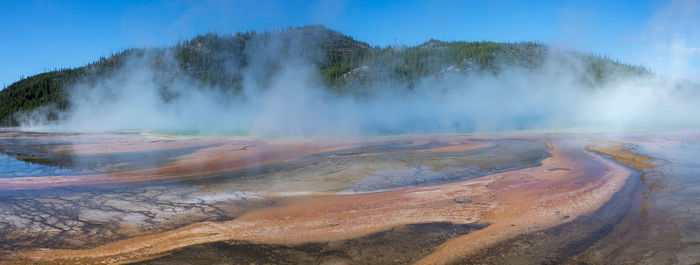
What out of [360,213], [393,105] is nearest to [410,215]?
[360,213]

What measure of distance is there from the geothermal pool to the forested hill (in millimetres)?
56877

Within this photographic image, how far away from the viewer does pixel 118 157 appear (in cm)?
1062

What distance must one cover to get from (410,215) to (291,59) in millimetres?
78776

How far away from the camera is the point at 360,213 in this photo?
4492 millimetres

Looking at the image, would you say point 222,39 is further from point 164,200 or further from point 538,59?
point 164,200

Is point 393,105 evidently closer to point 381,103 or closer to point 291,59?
point 381,103

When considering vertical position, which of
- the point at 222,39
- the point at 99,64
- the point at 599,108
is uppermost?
the point at 222,39

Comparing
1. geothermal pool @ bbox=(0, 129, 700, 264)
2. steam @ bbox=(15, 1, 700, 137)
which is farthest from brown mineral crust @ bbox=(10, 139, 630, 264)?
steam @ bbox=(15, 1, 700, 137)

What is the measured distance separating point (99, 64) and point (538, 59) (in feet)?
314

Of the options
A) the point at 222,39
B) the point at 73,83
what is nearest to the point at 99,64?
the point at 73,83

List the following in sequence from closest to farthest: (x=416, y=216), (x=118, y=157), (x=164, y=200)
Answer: (x=416, y=216) < (x=164, y=200) < (x=118, y=157)

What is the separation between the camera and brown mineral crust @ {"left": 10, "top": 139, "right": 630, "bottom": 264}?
11.1ft

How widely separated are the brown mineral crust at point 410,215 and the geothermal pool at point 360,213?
21mm

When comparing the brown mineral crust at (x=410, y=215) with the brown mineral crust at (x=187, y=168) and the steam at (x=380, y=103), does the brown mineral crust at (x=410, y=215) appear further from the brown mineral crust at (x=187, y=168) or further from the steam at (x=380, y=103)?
the steam at (x=380, y=103)
